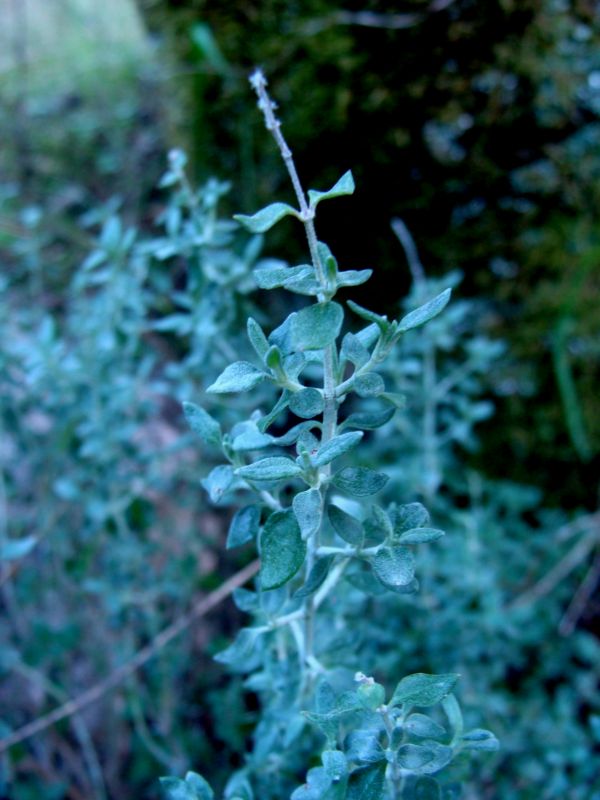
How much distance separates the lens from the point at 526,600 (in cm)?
152

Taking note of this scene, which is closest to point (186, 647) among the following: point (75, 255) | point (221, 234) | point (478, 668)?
point (478, 668)

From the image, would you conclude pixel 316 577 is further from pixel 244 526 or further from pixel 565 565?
pixel 565 565

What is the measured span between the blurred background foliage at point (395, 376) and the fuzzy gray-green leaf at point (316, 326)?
489 mm

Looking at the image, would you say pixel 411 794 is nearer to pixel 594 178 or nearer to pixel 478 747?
pixel 478 747

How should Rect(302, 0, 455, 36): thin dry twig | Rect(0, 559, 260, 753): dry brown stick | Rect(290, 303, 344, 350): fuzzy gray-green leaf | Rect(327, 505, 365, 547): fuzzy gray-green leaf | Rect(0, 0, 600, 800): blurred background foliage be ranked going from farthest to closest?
Rect(302, 0, 455, 36): thin dry twig → Rect(0, 0, 600, 800): blurred background foliage → Rect(0, 559, 260, 753): dry brown stick → Rect(327, 505, 365, 547): fuzzy gray-green leaf → Rect(290, 303, 344, 350): fuzzy gray-green leaf

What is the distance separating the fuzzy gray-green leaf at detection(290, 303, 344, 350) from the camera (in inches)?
23.1

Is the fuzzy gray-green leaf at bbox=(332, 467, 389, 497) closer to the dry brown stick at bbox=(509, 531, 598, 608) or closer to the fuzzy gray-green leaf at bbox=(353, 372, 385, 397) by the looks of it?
the fuzzy gray-green leaf at bbox=(353, 372, 385, 397)

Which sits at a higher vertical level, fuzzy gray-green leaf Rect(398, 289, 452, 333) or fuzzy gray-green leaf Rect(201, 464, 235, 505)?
fuzzy gray-green leaf Rect(398, 289, 452, 333)

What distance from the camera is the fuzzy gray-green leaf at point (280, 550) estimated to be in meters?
0.62

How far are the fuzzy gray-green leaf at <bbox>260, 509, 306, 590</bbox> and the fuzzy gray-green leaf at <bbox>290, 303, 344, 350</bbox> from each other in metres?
0.15

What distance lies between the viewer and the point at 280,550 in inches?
24.7

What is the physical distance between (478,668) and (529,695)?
0.20 metres

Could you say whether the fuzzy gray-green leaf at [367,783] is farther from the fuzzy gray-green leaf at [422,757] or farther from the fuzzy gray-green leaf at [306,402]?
the fuzzy gray-green leaf at [306,402]

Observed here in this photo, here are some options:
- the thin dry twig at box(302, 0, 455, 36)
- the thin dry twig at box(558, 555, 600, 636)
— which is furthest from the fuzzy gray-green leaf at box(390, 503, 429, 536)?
the thin dry twig at box(302, 0, 455, 36)
